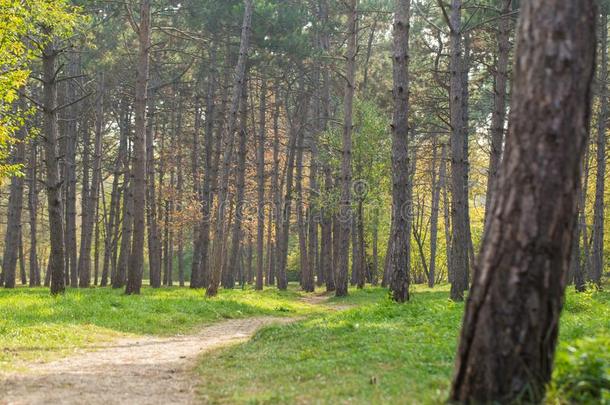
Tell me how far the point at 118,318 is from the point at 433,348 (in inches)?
351

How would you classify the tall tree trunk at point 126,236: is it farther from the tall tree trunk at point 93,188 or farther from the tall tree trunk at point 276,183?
the tall tree trunk at point 276,183

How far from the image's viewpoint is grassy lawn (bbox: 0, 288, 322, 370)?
10.4 m

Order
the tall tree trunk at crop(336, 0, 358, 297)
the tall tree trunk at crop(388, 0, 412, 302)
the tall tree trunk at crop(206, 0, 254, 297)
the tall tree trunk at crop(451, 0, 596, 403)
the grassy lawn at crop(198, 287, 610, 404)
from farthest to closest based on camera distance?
the tall tree trunk at crop(336, 0, 358, 297), the tall tree trunk at crop(206, 0, 254, 297), the tall tree trunk at crop(388, 0, 412, 302), the grassy lawn at crop(198, 287, 610, 404), the tall tree trunk at crop(451, 0, 596, 403)

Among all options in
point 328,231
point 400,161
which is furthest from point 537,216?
point 328,231

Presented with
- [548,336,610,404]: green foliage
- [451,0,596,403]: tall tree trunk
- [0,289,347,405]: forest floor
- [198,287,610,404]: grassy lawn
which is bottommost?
[0,289,347,405]: forest floor

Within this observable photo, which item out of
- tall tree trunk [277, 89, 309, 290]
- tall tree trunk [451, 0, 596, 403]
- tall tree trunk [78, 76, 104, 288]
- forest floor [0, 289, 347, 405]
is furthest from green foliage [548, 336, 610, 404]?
tall tree trunk [277, 89, 309, 290]

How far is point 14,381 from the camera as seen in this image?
760 centimetres

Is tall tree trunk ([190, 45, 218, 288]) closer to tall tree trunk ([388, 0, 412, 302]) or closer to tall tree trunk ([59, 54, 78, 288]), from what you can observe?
tall tree trunk ([59, 54, 78, 288])

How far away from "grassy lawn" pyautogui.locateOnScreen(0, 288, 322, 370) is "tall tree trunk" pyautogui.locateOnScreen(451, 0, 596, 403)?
6932 millimetres

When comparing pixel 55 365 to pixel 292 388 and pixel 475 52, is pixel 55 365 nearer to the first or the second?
pixel 292 388

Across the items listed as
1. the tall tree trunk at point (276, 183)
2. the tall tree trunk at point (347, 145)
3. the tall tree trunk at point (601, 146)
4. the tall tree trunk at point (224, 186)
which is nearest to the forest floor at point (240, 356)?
the tall tree trunk at point (224, 186)

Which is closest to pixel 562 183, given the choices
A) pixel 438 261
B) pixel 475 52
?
pixel 475 52

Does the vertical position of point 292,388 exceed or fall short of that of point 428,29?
it falls short

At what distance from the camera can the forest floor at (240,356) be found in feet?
19.7
